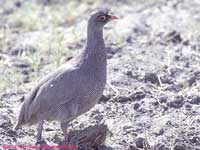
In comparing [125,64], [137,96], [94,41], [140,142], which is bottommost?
[140,142]

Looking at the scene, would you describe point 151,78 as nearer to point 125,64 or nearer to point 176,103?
point 125,64

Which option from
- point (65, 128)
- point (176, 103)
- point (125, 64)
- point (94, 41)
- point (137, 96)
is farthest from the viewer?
point (125, 64)

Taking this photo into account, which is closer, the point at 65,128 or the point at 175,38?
the point at 65,128

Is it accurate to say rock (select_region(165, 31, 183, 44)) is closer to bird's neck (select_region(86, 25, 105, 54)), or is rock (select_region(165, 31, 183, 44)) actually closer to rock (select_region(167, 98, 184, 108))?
rock (select_region(167, 98, 184, 108))

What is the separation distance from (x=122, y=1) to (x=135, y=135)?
6044mm

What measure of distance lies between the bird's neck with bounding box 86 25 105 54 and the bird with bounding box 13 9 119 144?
15 millimetres

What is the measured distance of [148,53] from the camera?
9391 millimetres

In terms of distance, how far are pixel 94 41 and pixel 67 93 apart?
2.15 ft

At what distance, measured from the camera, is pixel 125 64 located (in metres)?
8.87

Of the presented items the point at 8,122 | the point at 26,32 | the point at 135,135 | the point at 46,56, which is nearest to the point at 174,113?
the point at 135,135

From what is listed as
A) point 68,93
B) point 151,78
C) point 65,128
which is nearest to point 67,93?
point 68,93

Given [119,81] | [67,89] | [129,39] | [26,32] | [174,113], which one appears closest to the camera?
[67,89]

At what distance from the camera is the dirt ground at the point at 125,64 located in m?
6.98

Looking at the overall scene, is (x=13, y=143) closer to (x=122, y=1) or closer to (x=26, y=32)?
(x=26, y=32)
